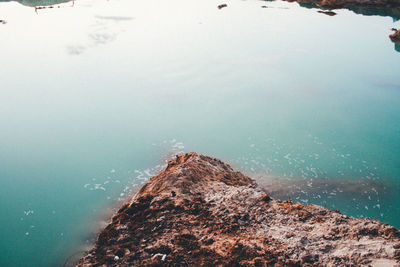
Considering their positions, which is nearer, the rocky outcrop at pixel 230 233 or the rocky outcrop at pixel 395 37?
the rocky outcrop at pixel 230 233

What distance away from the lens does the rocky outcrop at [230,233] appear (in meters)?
4.61

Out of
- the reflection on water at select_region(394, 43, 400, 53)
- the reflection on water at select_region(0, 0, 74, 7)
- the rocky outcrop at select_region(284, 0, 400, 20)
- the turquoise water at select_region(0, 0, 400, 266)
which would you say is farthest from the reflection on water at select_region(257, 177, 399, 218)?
→ the reflection on water at select_region(0, 0, 74, 7)

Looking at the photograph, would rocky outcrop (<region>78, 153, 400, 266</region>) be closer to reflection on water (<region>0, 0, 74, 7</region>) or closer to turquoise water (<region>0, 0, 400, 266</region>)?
turquoise water (<region>0, 0, 400, 266</region>)

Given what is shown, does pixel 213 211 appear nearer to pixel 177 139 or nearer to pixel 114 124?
pixel 177 139

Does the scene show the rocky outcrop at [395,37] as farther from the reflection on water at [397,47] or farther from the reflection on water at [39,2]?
the reflection on water at [39,2]

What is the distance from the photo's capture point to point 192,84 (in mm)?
12508

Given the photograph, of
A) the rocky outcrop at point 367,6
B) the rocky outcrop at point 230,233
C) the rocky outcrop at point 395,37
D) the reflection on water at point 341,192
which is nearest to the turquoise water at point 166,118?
the reflection on water at point 341,192

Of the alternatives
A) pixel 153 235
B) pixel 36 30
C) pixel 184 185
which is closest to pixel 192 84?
pixel 184 185

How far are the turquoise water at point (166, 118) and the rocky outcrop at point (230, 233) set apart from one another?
1.97 meters

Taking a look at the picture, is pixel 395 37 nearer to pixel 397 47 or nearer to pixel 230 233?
pixel 397 47

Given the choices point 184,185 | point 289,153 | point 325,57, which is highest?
point 325,57

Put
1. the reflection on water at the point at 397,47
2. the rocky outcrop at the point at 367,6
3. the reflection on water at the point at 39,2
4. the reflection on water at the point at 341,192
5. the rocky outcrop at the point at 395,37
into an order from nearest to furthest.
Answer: the reflection on water at the point at 341,192 → the reflection on water at the point at 397,47 → the rocky outcrop at the point at 395,37 → the reflection on water at the point at 39,2 → the rocky outcrop at the point at 367,6

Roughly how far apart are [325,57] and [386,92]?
370 centimetres

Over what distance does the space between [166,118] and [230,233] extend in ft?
20.2
